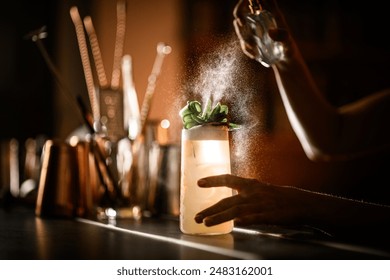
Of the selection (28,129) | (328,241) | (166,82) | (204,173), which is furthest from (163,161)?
(28,129)

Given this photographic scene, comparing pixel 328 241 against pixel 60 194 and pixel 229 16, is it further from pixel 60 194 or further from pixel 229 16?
pixel 60 194

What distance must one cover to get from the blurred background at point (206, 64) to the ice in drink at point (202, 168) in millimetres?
47

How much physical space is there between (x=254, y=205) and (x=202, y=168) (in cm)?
11

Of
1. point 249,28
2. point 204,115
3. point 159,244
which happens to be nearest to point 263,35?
point 249,28

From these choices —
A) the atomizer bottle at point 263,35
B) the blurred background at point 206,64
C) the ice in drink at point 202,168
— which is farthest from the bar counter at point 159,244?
the atomizer bottle at point 263,35

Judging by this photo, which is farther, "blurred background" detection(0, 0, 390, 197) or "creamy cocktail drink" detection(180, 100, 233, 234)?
"blurred background" detection(0, 0, 390, 197)

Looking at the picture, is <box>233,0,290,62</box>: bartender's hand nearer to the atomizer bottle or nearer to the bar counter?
the atomizer bottle

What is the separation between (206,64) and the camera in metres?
1.09

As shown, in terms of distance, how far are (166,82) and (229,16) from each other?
0.66 feet

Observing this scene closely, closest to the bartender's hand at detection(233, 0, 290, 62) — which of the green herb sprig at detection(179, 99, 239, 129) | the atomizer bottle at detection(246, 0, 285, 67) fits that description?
the atomizer bottle at detection(246, 0, 285, 67)

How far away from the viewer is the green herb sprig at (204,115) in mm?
969

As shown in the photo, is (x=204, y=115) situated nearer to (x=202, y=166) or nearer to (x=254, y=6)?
(x=202, y=166)

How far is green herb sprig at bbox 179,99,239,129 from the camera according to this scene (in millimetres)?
969

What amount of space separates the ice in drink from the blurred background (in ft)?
0.15
